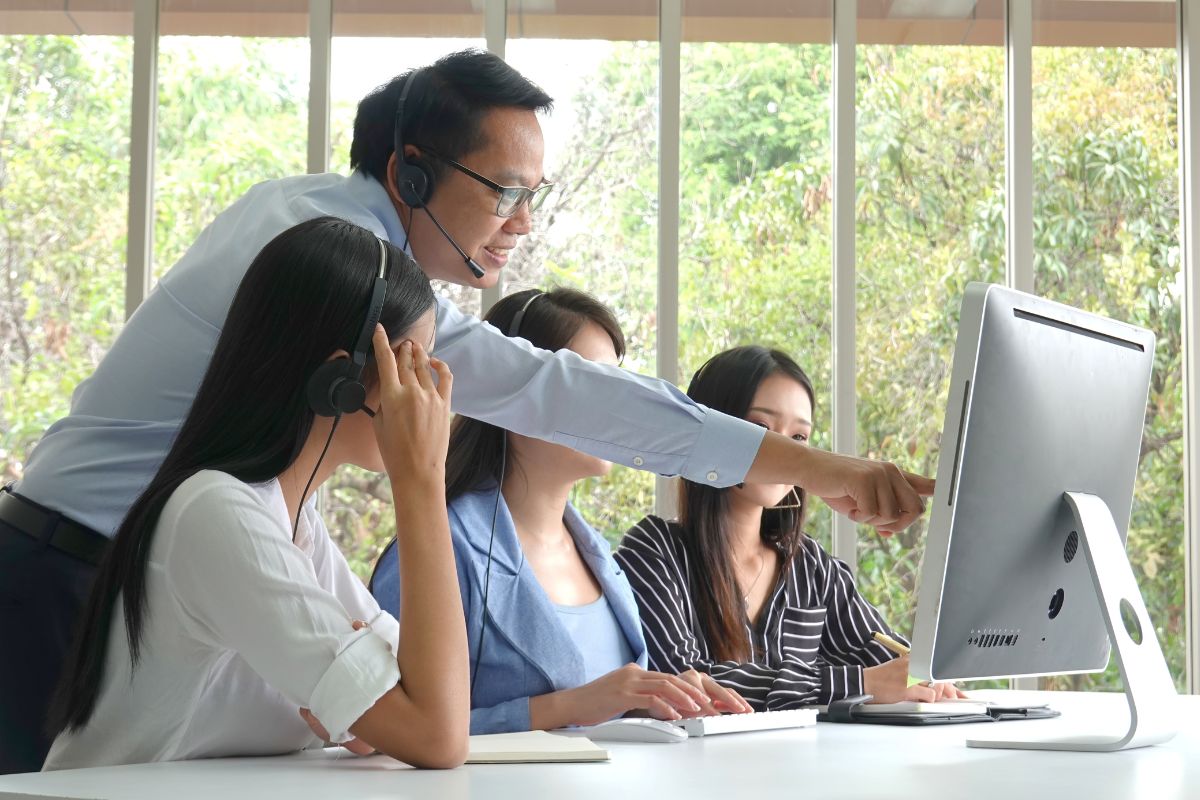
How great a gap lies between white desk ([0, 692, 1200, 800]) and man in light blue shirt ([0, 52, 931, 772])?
1.42ft

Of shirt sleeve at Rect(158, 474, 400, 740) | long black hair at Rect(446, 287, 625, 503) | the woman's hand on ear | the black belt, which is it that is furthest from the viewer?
long black hair at Rect(446, 287, 625, 503)

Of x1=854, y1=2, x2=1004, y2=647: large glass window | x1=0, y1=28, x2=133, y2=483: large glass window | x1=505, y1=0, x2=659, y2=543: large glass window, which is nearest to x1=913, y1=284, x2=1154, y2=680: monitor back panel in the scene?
x1=854, y1=2, x2=1004, y2=647: large glass window

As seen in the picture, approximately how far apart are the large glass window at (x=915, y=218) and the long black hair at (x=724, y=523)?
92cm

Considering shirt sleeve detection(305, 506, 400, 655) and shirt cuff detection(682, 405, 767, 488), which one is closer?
shirt sleeve detection(305, 506, 400, 655)

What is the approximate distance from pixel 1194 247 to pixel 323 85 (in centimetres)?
249

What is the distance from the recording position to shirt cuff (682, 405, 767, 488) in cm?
177

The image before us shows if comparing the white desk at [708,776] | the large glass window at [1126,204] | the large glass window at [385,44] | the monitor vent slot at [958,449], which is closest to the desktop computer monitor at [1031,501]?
the monitor vent slot at [958,449]

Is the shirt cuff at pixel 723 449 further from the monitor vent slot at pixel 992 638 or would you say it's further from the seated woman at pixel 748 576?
the monitor vent slot at pixel 992 638

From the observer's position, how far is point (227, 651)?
1.17 m

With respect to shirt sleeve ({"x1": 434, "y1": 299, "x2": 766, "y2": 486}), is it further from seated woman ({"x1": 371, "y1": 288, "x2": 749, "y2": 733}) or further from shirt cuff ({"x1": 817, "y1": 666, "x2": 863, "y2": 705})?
shirt cuff ({"x1": 817, "y1": 666, "x2": 863, "y2": 705})

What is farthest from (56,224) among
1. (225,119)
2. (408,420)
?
(408,420)

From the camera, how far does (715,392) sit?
96.3 inches

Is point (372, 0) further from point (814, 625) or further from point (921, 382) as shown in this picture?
point (814, 625)

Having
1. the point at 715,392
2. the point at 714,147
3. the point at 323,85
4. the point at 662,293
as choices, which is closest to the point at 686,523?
the point at 715,392
